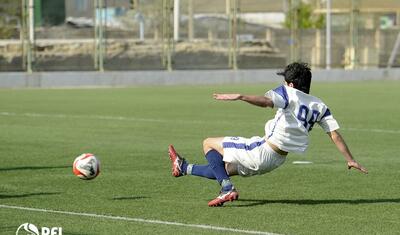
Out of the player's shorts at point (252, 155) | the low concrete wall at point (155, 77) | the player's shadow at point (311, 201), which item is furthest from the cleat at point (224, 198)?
the low concrete wall at point (155, 77)

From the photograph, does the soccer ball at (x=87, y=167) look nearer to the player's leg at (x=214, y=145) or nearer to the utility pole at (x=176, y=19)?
the player's leg at (x=214, y=145)

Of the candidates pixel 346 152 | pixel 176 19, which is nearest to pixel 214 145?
pixel 346 152

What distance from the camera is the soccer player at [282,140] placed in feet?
37.3

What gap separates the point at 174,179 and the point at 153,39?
1358 inches

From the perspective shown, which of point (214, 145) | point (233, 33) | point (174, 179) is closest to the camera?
point (214, 145)

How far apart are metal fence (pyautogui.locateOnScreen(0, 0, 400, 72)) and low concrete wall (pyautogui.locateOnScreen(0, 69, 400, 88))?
2.39 ft

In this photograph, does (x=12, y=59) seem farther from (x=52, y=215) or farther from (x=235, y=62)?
(x=52, y=215)

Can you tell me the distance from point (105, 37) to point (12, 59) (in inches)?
179

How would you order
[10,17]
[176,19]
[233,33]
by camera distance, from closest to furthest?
[10,17]
[233,33]
[176,19]

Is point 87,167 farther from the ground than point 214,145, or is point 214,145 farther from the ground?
point 214,145

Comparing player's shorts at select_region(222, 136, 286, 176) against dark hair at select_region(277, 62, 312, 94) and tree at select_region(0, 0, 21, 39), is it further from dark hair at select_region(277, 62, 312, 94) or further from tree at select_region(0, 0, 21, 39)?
tree at select_region(0, 0, 21, 39)

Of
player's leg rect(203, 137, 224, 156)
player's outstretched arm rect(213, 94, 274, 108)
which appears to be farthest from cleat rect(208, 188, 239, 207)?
player's outstretched arm rect(213, 94, 274, 108)

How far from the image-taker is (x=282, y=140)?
37.6ft

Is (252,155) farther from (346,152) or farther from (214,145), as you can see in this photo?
(346,152)
